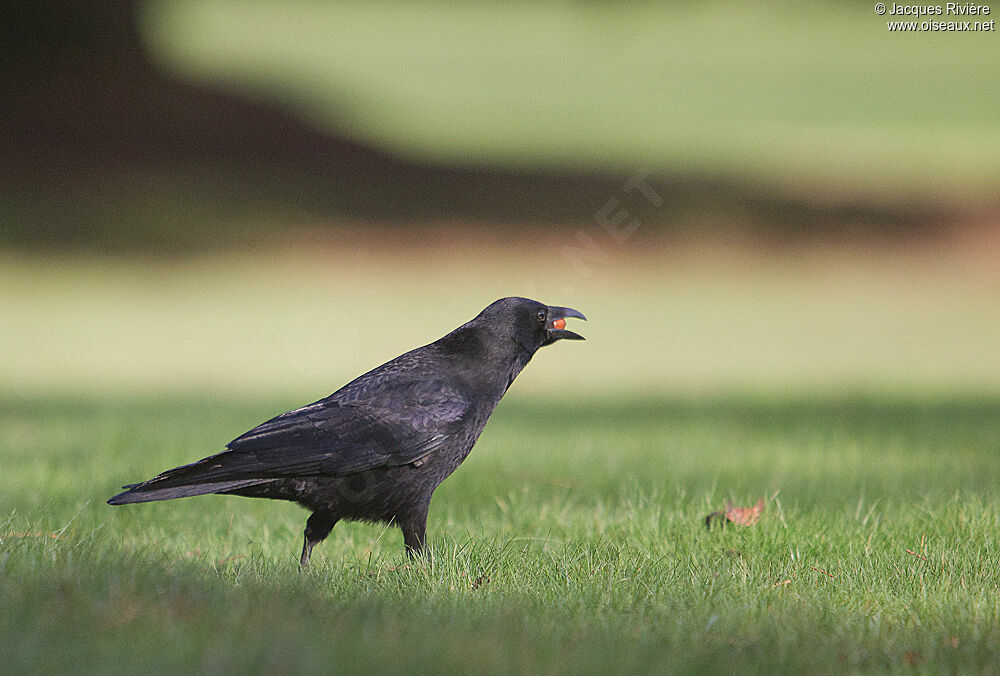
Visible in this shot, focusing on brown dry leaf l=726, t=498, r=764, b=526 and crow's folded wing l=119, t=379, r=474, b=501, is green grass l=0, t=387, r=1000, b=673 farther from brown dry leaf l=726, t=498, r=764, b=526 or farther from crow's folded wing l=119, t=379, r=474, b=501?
crow's folded wing l=119, t=379, r=474, b=501

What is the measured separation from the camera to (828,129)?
62.3 ft

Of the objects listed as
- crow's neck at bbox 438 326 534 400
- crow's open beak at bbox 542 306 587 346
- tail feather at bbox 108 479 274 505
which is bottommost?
tail feather at bbox 108 479 274 505

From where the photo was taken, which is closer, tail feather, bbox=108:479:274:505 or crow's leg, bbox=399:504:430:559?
tail feather, bbox=108:479:274:505

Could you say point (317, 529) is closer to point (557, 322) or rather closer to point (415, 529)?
point (415, 529)

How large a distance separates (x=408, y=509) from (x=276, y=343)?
694cm

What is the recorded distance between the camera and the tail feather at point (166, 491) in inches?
134

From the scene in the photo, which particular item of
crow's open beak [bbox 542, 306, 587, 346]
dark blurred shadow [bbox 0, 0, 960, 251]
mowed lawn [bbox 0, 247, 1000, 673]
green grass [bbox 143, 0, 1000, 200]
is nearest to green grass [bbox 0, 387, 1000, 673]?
mowed lawn [bbox 0, 247, 1000, 673]

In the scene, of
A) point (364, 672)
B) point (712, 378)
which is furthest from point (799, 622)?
point (712, 378)

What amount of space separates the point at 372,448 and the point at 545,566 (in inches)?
29.3

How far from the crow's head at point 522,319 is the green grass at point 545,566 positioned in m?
0.78

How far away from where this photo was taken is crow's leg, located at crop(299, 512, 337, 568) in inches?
151

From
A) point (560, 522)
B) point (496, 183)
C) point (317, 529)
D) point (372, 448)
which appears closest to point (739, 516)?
point (560, 522)

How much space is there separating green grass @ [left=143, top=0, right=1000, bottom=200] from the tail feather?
561 inches

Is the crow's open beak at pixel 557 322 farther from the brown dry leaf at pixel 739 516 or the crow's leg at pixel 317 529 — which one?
the crow's leg at pixel 317 529
